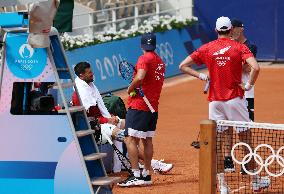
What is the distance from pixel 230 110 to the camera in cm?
1203

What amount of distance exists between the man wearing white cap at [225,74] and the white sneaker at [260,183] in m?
0.58

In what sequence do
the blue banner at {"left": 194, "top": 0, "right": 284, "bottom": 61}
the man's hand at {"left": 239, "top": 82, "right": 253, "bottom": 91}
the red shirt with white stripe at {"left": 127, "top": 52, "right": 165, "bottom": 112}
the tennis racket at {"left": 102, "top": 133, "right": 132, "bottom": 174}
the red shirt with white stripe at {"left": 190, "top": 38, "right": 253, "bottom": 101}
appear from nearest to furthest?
1. the man's hand at {"left": 239, "top": 82, "right": 253, "bottom": 91}
2. the red shirt with white stripe at {"left": 190, "top": 38, "right": 253, "bottom": 101}
3. the red shirt with white stripe at {"left": 127, "top": 52, "right": 165, "bottom": 112}
4. the tennis racket at {"left": 102, "top": 133, "right": 132, "bottom": 174}
5. the blue banner at {"left": 194, "top": 0, "right": 284, "bottom": 61}

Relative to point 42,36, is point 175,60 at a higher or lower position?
lower

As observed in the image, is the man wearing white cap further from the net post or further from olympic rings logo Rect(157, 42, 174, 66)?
olympic rings logo Rect(157, 42, 174, 66)

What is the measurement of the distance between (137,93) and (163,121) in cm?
632

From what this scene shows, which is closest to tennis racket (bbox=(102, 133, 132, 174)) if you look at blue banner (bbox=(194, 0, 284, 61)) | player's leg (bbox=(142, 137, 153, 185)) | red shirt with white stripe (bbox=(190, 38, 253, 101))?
player's leg (bbox=(142, 137, 153, 185))

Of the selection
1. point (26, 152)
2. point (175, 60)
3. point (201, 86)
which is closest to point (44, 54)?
point (26, 152)

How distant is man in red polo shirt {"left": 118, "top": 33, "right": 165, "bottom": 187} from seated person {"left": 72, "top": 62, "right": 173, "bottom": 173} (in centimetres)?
29

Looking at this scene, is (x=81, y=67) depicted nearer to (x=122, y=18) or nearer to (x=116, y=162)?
(x=116, y=162)

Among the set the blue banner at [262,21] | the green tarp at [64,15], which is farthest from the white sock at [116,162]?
the blue banner at [262,21]

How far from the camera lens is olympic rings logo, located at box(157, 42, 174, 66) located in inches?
995

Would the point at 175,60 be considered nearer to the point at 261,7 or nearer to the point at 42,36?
the point at 261,7

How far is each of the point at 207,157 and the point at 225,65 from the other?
6.50ft

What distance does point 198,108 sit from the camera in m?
20.7
